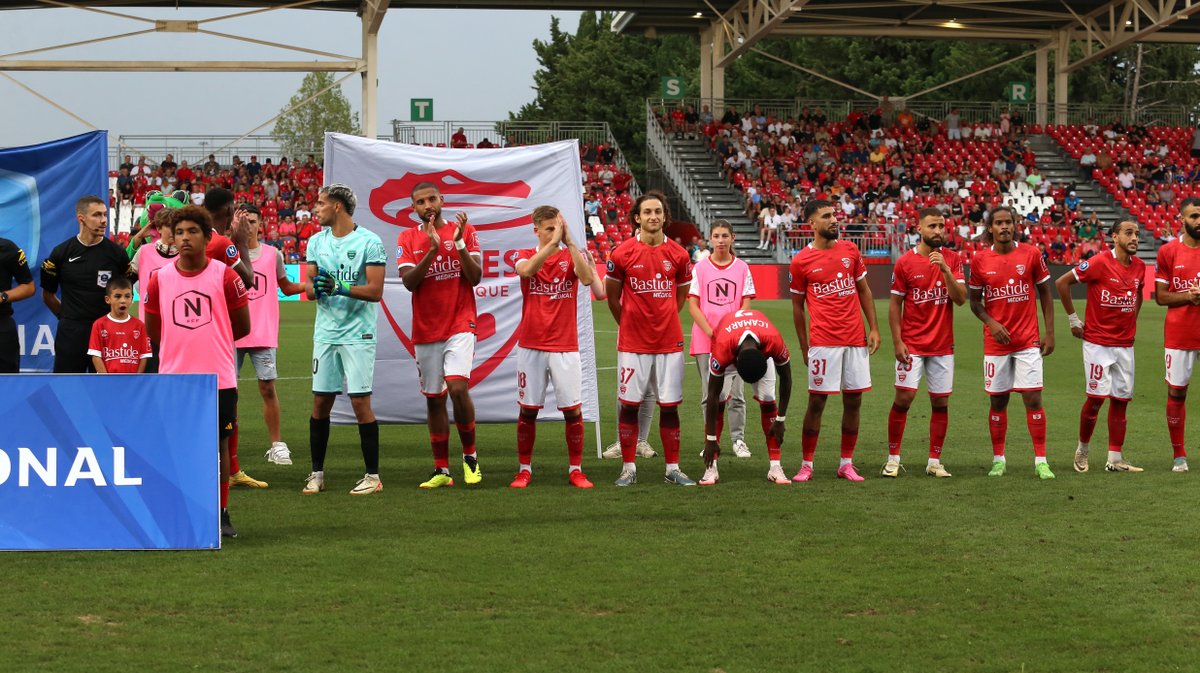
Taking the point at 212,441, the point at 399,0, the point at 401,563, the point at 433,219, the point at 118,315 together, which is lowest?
the point at 401,563

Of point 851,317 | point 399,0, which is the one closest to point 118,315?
point 851,317

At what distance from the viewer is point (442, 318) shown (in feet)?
32.1

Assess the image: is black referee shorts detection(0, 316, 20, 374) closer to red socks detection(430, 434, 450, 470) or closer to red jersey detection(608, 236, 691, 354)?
red socks detection(430, 434, 450, 470)

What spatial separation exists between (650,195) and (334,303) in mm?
2347

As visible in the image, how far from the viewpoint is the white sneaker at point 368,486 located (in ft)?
30.9

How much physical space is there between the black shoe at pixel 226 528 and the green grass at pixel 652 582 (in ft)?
0.41

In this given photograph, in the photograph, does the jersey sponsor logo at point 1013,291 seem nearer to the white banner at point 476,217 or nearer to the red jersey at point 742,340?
the red jersey at point 742,340

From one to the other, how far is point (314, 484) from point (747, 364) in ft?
9.88

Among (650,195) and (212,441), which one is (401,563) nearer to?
(212,441)

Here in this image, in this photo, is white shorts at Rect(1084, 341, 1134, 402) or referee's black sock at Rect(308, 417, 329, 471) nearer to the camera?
referee's black sock at Rect(308, 417, 329, 471)

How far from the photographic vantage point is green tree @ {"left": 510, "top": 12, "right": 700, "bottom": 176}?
261 ft

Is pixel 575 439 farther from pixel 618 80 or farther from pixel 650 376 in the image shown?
pixel 618 80

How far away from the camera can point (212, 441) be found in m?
7.40

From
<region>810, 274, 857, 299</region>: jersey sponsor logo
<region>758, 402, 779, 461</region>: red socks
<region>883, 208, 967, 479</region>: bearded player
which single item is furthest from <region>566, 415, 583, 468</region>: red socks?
<region>883, 208, 967, 479</region>: bearded player
